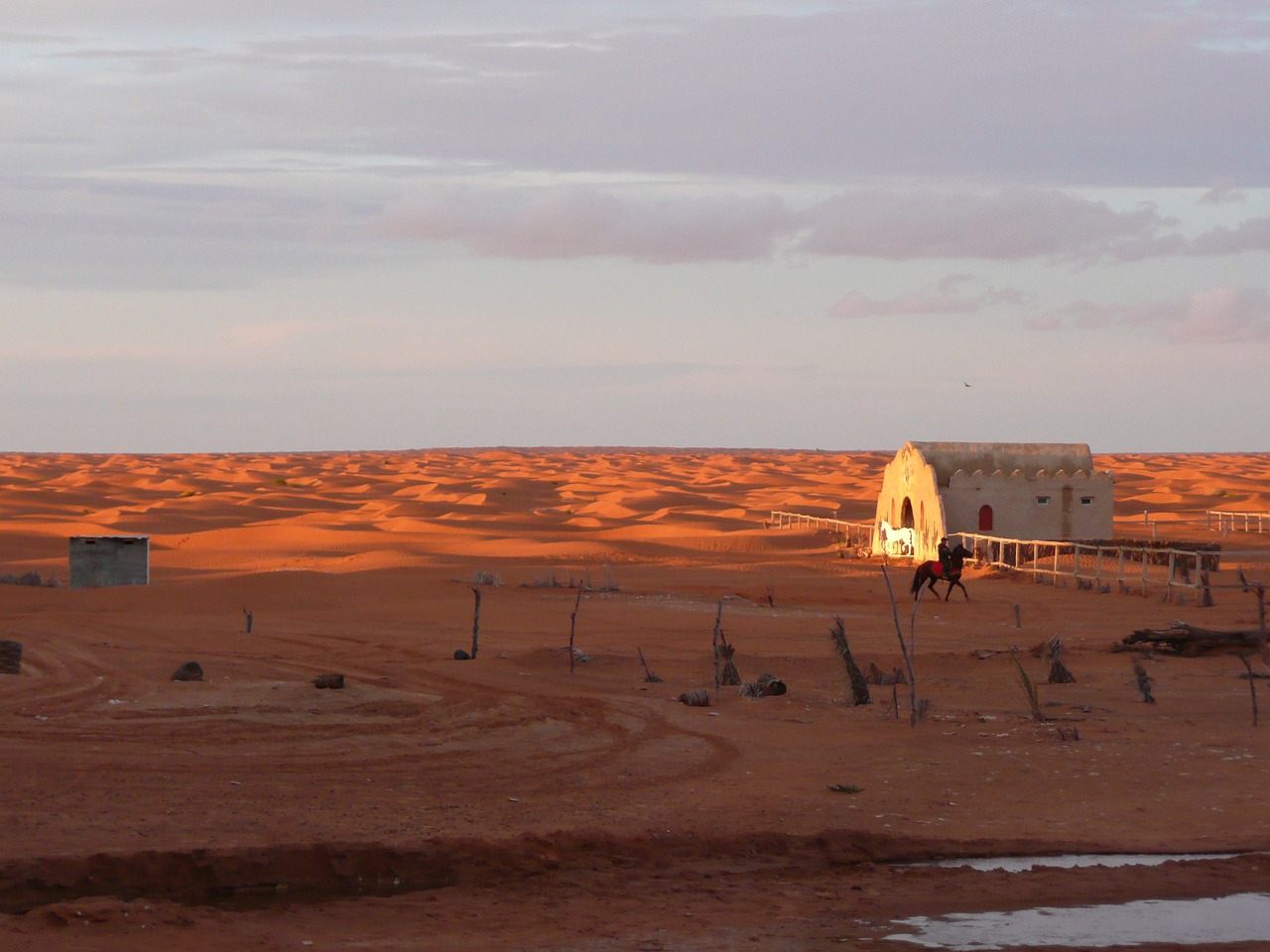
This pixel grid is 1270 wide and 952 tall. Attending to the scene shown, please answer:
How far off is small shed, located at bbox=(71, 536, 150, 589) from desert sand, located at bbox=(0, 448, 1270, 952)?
1.59 m

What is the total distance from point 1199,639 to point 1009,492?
15164mm

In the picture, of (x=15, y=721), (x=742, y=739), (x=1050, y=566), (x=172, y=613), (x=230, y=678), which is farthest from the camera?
(x=1050, y=566)

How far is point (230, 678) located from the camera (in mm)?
14414

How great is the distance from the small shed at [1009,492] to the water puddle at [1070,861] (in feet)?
74.8

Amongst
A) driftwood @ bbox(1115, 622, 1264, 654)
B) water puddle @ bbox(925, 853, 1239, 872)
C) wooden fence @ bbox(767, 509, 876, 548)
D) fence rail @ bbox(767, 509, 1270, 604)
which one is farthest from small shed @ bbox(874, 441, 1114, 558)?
water puddle @ bbox(925, 853, 1239, 872)

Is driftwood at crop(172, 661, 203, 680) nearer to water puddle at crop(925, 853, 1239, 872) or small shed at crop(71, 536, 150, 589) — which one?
water puddle at crop(925, 853, 1239, 872)

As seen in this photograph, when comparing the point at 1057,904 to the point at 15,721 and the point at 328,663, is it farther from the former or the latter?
the point at 328,663

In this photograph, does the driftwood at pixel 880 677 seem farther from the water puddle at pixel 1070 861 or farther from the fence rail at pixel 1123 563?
the fence rail at pixel 1123 563

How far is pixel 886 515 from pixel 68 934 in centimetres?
2925

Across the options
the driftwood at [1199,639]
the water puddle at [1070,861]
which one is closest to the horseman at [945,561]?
the driftwood at [1199,639]

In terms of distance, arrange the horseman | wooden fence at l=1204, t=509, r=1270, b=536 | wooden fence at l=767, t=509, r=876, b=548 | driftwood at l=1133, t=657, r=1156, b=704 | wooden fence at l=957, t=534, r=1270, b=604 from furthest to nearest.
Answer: wooden fence at l=1204, t=509, r=1270, b=536
wooden fence at l=767, t=509, r=876, b=548
wooden fence at l=957, t=534, r=1270, b=604
the horseman
driftwood at l=1133, t=657, r=1156, b=704

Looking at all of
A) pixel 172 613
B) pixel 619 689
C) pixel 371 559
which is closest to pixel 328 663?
pixel 619 689

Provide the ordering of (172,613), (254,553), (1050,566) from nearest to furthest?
1. (172,613)
2. (1050,566)
3. (254,553)

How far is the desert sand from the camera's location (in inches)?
307
